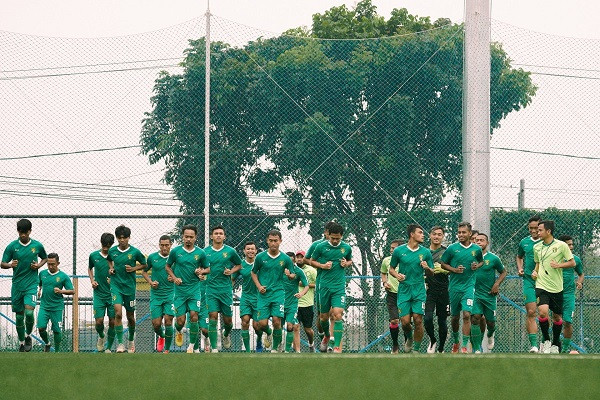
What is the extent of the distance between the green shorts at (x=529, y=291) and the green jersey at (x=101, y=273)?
223 inches

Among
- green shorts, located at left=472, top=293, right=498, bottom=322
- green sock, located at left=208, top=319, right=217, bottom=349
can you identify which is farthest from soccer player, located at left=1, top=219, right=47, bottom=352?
green shorts, located at left=472, top=293, right=498, bottom=322

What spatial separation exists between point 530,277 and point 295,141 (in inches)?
275

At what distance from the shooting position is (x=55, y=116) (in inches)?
→ 752

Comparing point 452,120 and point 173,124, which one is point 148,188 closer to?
point 173,124

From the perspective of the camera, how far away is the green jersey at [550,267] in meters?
14.6

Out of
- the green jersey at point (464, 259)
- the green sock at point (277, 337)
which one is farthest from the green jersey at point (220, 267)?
the green jersey at point (464, 259)

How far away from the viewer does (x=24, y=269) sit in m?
15.3

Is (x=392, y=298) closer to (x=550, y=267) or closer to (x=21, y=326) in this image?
(x=550, y=267)

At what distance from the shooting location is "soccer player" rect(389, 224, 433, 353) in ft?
48.1

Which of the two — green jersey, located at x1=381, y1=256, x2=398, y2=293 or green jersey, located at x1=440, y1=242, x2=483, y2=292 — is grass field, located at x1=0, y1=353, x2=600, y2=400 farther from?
green jersey, located at x1=381, y1=256, x2=398, y2=293

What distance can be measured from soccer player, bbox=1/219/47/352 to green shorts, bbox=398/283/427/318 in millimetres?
4832

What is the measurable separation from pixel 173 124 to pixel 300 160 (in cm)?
244

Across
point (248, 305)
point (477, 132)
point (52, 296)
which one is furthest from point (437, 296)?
point (52, 296)

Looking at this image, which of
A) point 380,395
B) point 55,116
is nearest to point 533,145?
point 55,116
